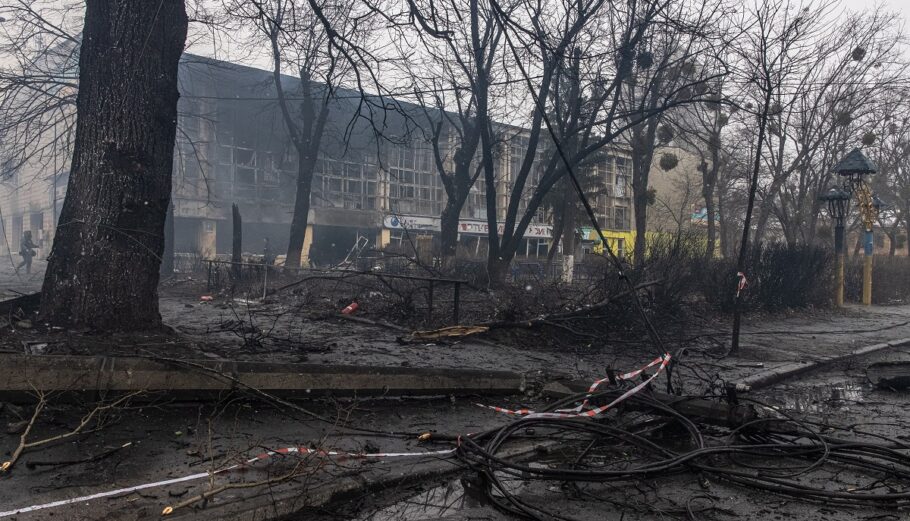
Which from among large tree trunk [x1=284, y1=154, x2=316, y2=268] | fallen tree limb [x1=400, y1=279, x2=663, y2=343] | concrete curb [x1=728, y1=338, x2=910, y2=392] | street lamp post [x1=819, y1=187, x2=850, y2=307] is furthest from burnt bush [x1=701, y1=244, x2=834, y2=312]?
large tree trunk [x1=284, y1=154, x2=316, y2=268]

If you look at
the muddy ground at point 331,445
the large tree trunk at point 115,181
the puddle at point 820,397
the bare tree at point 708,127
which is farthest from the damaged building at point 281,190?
the large tree trunk at point 115,181

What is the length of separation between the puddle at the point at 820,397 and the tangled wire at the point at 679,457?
4.17 feet

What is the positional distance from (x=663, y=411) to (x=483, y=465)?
1.81 m

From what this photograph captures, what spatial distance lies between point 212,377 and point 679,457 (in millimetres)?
3584

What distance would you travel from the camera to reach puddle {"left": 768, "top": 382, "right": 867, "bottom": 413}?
6.71 metres

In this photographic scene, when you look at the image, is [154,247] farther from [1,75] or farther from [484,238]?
[484,238]

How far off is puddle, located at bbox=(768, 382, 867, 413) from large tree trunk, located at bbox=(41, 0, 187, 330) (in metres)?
7.01

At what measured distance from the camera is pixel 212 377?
200 inches

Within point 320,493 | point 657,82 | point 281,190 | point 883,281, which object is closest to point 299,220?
point 657,82

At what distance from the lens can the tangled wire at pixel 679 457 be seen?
378 centimetres

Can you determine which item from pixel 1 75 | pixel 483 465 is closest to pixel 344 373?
pixel 483 465

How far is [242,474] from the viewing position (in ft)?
12.2

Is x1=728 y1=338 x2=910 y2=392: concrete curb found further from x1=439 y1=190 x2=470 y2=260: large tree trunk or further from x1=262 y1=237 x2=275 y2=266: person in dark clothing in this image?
x1=439 y1=190 x2=470 y2=260: large tree trunk

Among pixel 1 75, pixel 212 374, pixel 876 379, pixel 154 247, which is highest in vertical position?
pixel 1 75
